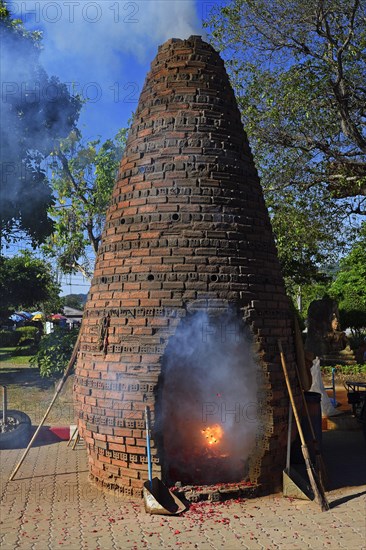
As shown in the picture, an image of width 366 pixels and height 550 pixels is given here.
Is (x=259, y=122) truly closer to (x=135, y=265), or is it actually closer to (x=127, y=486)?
(x=135, y=265)

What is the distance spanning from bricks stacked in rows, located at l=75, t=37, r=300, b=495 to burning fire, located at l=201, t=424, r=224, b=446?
639mm

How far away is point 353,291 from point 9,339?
24.8m

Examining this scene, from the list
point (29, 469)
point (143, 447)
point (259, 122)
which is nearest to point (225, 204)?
point (143, 447)

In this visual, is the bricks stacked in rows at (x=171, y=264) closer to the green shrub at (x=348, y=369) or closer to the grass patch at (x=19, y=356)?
the green shrub at (x=348, y=369)

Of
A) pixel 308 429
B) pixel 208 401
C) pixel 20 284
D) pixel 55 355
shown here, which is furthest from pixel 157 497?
pixel 20 284

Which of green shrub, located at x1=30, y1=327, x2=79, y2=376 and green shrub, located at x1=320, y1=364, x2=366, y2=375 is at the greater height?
green shrub, located at x1=30, y1=327, x2=79, y2=376

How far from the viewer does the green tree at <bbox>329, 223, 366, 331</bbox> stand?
25.3 meters

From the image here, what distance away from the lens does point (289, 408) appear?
261 inches

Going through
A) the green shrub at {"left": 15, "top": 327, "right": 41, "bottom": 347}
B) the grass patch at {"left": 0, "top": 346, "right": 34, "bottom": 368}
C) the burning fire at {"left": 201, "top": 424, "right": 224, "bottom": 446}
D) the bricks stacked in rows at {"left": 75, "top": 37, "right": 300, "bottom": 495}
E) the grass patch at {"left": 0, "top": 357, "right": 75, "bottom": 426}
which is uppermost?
the bricks stacked in rows at {"left": 75, "top": 37, "right": 300, "bottom": 495}

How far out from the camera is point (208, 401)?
7027 mm

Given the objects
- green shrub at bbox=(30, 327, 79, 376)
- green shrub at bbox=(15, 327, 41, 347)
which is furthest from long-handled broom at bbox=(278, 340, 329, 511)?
green shrub at bbox=(15, 327, 41, 347)

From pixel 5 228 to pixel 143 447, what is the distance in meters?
11.4

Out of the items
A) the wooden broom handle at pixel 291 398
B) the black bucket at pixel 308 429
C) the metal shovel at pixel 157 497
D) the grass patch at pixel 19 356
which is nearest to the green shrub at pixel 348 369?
the black bucket at pixel 308 429

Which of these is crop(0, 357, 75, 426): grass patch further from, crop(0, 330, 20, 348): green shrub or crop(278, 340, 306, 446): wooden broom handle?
crop(0, 330, 20, 348): green shrub
